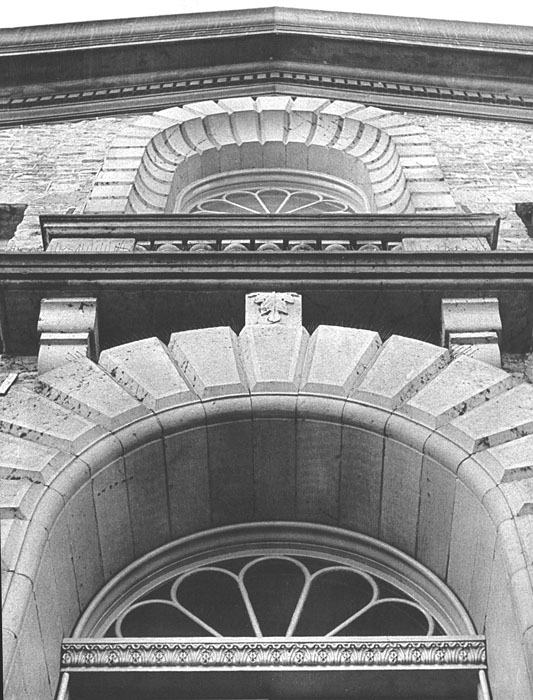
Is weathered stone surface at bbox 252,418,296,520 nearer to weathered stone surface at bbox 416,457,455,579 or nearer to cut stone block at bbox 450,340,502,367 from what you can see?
weathered stone surface at bbox 416,457,455,579

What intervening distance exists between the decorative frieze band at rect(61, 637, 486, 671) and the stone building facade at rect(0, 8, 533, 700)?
0.01m

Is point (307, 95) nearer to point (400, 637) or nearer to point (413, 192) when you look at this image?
point (413, 192)

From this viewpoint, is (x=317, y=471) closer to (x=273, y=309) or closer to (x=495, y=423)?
(x=495, y=423)

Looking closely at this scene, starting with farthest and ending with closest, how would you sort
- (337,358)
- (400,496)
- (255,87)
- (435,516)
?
(255,87), (337,358), (400,496), (435,516)

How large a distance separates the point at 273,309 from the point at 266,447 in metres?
1.47

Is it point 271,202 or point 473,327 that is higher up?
point 271,202

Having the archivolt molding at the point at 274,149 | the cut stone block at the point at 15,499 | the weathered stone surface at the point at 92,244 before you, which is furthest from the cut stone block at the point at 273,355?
the archivolt molding at the point at 274,149

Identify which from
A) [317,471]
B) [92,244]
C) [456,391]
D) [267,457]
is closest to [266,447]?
[267,457]

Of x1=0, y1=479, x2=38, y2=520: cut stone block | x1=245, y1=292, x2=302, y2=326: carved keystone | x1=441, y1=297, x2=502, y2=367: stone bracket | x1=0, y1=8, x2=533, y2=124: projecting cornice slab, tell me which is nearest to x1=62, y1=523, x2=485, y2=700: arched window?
x1=0, y1=479, x2=38, y2=520: cut stone block

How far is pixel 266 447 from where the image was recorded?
26.5ft

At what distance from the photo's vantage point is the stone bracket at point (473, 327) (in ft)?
29.1

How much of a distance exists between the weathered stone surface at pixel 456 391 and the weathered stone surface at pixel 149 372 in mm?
1532

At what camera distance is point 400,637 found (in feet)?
22.3

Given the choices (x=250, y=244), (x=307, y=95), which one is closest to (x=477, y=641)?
(x=250, y=244)
